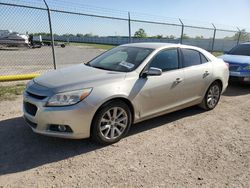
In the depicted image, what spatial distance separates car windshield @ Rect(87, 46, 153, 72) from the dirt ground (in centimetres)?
116

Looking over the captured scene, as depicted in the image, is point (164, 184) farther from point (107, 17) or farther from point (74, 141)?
point (107, 17)

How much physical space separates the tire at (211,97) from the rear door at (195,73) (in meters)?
0.22

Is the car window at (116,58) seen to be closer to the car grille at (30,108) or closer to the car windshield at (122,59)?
the car windshield at (122,59)

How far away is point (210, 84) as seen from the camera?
528cm

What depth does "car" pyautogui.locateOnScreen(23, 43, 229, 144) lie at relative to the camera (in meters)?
3.33

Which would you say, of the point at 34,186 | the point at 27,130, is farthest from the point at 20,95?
the point at 34,186

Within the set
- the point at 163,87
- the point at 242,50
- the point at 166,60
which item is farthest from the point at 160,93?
the point at 242,50

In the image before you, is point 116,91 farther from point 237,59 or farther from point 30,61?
point 30,61

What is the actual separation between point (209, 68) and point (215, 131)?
1505 mm

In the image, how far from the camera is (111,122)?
12.1ft

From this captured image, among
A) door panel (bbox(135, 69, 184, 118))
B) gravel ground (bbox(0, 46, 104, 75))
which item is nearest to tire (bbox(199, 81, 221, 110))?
door panel (bbox(135, 69, 184, 118))

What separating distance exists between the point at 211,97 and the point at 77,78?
327 cm

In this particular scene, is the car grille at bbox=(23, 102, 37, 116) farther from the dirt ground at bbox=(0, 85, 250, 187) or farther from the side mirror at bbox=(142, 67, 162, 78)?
the side mirror at bbox=(142, 67, 162, 78)

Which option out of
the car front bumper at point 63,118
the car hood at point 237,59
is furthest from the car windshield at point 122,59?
the car hood at point 237,59
